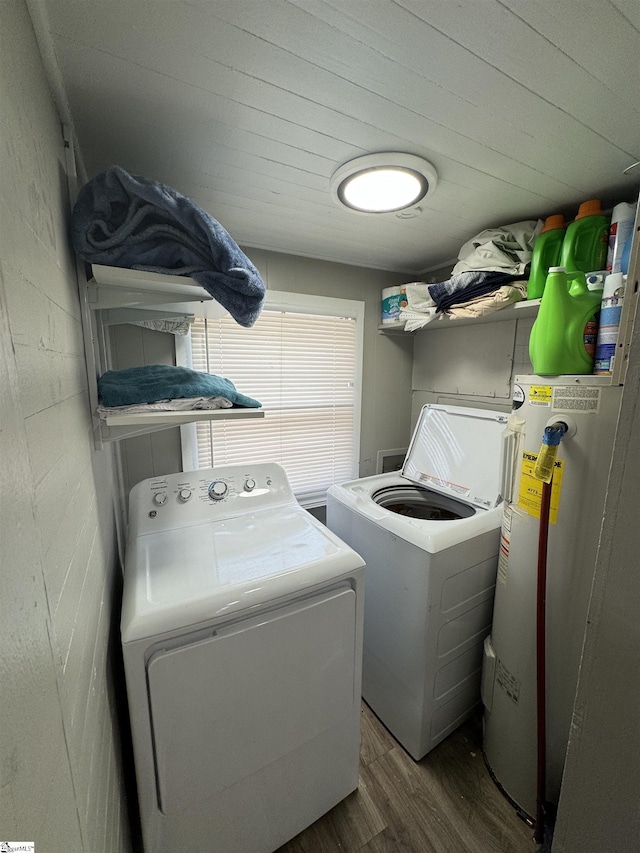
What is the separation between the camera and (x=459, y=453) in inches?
79.6

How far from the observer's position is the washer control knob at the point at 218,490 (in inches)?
59.5

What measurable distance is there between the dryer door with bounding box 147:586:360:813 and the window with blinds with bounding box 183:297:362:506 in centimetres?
122

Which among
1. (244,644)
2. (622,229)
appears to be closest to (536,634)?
(244,644)

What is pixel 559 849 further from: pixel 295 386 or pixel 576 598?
pixel 295 386

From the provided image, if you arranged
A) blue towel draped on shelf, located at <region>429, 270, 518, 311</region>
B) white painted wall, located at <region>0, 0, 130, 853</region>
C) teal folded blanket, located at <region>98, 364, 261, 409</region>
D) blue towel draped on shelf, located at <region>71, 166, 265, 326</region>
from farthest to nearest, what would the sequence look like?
1. blue towel draped on shelf, located at <region>429, 270, 518, 311</region>
2. teal folded blanket, located at <region>98, 364, 261, 409</region>
3. blue towel draped on shelf, located at <region>71, 166, 265, 326</region>
4. white painted wall, located at <region>0, 0, 130, 853</region>

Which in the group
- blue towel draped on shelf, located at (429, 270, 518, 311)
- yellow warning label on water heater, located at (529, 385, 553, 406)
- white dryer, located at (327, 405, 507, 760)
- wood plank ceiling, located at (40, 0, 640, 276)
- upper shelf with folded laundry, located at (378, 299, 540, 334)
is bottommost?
white dryer, located at (327, 405, 507, 760)

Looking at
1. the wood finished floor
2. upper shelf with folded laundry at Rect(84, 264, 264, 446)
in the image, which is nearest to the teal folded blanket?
upper shelf with folded laundry at Rect(84, 264, 264, 446)

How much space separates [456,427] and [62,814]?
2.11 m

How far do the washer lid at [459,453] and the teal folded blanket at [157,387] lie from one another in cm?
130

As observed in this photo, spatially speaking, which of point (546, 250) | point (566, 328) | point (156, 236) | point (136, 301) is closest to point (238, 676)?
point (136, 301)

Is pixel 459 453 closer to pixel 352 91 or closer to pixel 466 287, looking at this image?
pixel 466 287

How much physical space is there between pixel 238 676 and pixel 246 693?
0.07 metres

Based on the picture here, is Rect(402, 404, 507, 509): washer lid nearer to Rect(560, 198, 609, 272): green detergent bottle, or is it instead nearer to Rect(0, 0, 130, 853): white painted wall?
Rect(560, 198, 609, 272): green detergent bottle

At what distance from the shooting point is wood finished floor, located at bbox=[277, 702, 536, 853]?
49.2 inches
